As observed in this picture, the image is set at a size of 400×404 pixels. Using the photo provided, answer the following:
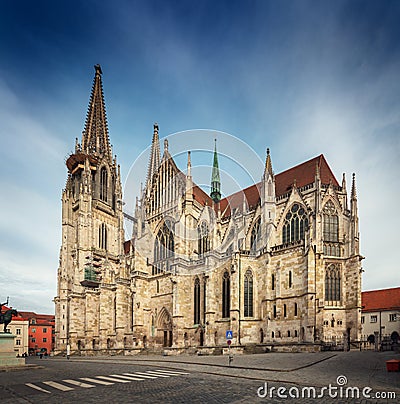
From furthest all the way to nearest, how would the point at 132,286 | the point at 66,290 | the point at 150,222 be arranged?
1. the point at 66,290
2. the point at 150,222
3. the point at 132,286

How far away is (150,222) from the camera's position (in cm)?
4644

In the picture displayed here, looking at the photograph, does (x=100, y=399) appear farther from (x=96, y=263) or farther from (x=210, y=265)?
(x=96, y=263)

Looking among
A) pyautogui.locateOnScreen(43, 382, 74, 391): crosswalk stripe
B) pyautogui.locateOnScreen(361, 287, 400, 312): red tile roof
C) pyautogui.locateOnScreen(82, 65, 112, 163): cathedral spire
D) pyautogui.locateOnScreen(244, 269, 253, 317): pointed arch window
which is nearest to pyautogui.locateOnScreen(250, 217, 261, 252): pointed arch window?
pyautogui.locateOnScreen(244, 269, 253, 317): pointed arch window

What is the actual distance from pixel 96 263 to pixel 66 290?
18.6 ft

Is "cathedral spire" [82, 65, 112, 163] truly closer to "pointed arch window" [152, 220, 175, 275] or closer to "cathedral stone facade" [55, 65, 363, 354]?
"cathedral stone facade" [55, 65, 363, 354]

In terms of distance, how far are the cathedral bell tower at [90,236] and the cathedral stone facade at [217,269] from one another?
204mm

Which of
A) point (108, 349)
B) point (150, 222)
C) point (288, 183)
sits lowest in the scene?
point (108, 349)

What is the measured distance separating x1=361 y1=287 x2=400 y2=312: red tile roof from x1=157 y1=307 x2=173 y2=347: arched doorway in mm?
25038

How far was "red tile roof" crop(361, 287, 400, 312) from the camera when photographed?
46.5m

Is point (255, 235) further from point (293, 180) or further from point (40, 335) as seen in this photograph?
point (40, 335)

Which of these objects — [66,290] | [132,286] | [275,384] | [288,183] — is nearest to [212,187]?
[288,183]

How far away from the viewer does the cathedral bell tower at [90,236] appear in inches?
1977

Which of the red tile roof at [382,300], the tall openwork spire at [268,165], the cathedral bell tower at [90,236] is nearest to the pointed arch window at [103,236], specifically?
the cathedral bell tower at [90,236]

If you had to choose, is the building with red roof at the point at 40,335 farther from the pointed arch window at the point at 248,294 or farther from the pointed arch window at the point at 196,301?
the pointed arch window at the point at 248,294
